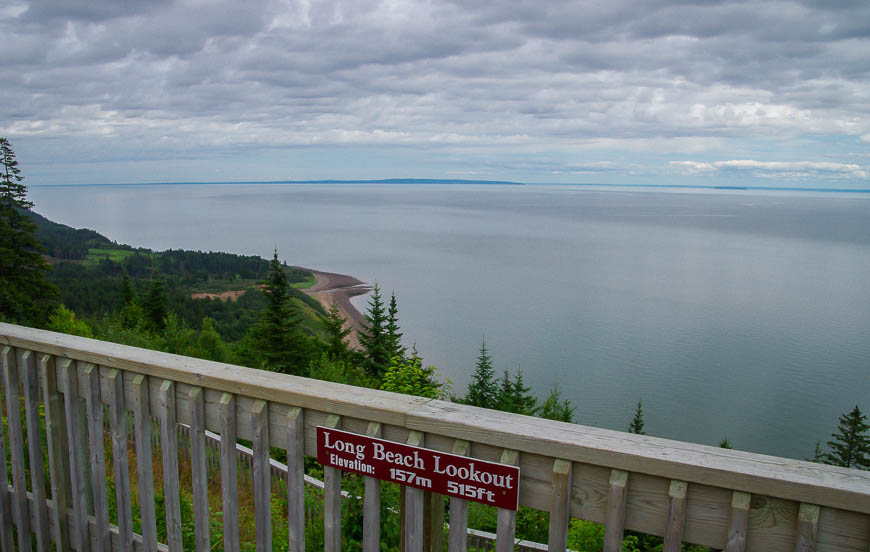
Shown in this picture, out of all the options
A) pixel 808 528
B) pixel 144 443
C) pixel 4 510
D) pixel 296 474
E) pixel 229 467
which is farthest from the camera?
pixel 4 510

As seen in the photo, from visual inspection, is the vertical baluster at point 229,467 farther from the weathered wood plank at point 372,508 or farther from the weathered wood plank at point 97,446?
the weathered wood plank at point 97,446

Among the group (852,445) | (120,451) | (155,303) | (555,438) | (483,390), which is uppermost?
(555,438)

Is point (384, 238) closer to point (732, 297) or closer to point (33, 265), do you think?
point (732, 297)

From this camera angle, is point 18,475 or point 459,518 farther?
point 18,475

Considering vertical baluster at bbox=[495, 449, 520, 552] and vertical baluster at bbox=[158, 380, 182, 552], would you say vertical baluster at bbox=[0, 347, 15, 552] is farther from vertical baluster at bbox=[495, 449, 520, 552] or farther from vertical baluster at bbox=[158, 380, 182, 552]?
vertical baluster at bbox=[495, 449, 520, 552]

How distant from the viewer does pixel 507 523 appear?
5.73 ft

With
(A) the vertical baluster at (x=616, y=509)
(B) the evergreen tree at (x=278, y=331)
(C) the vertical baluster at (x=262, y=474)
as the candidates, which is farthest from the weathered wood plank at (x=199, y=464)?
(B) the evergreen tree at (x=278, y=331)

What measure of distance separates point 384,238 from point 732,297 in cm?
8562

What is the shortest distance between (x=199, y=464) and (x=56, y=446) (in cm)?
93

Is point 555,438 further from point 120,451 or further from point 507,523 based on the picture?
point 120,451

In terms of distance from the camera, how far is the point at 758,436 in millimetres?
37312

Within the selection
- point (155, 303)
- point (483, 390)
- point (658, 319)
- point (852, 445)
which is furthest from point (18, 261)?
point (658, 319)

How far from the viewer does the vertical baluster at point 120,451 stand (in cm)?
246

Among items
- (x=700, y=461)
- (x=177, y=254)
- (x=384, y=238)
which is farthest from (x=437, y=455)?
(x=384, y=238)
